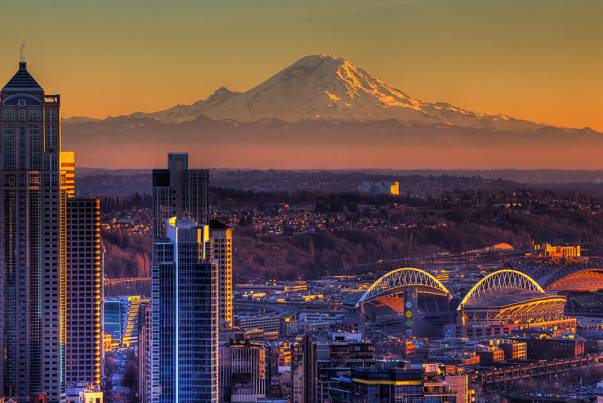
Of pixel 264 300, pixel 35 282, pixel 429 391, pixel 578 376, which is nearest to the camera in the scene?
pixel 429 391

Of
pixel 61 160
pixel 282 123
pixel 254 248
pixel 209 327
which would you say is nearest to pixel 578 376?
pixel 61 160

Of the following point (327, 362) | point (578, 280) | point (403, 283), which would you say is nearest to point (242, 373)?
point (327, 362)

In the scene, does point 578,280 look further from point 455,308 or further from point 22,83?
point 22,83

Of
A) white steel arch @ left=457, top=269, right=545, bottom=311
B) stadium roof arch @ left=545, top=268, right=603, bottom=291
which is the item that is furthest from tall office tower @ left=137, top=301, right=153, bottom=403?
stadium roof arch @ left=545, top=268, right=603, bottom=291

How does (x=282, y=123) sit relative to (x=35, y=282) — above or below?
above

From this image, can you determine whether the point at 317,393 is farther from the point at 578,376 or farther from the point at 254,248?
the point at 254,248
